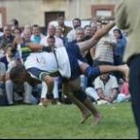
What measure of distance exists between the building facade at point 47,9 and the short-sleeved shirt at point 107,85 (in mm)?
19108

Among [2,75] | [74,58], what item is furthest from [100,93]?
[74,58]

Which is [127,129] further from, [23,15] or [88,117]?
[23,15]

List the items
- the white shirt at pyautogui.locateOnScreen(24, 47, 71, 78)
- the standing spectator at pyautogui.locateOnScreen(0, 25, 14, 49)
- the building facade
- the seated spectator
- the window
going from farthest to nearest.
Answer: the building facade → the window → the standing spectator at pyautogui.locateOnScreen(0, 25, 14, 49) → the seated spectator → the white shirt at pyautogui.locateOnScreen(24, 47, 71, 78)

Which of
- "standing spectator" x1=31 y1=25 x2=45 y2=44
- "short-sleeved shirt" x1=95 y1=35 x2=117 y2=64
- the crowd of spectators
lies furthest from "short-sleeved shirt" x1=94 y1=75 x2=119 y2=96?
"standing spectator" x1=31 y1=25 x2=45 y2=44

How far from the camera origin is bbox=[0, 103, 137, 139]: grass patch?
9.83m

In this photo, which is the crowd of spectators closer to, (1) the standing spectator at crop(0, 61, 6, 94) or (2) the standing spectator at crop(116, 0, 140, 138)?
(1) the standing spectator at crop(0, 61, 6, 94)

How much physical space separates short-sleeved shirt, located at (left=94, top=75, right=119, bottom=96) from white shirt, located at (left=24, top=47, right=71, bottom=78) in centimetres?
534

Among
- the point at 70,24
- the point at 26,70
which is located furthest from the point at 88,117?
the point at 70,24

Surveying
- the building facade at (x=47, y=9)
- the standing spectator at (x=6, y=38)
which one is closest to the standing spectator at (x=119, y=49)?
the standing spectator at (x=6, y=38)

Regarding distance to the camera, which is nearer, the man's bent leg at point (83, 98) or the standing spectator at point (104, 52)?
the man's bent leg at point (83, 98)

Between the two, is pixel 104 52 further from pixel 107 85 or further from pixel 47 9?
pixel 47 9

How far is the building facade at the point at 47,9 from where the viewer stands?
3662 cm

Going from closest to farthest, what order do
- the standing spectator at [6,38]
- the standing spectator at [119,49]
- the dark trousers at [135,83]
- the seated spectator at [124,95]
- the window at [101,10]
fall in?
1. the dark trousers at [135,83]
2. the seated spectator at [124,95]
3. the standing spectator at [119,49]
4. the standing spectator at [6,38]
5. the window at [101,10]

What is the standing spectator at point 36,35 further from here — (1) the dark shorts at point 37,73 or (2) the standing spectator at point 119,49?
(1) the dark shorts at point 37,73
